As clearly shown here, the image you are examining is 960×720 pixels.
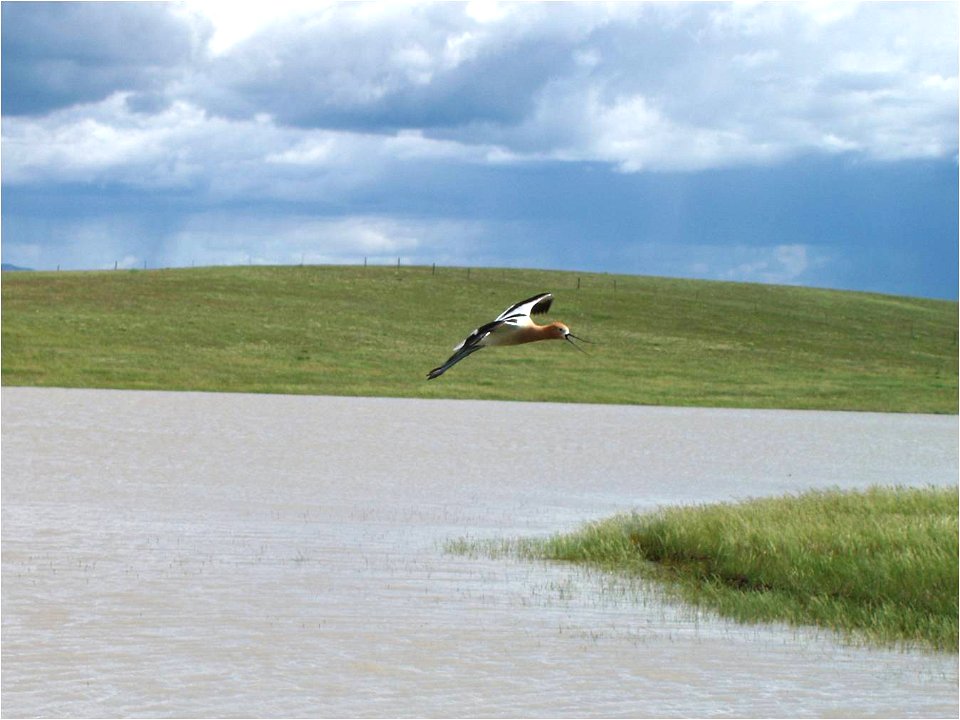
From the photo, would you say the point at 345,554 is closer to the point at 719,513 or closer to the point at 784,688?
the point at 719,513

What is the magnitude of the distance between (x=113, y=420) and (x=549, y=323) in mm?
55611

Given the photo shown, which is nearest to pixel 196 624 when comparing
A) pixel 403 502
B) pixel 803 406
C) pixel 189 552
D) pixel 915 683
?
pixel 189 552

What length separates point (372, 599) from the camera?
2211 cm

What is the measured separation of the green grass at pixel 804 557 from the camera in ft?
64.3

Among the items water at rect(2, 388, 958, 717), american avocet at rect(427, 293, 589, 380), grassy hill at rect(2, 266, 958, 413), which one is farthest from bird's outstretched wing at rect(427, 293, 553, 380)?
grassy hill at rect(2, 266, 958, 413)

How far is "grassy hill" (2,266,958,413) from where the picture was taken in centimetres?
7494

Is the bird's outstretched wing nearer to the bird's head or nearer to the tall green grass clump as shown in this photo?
the bird's head

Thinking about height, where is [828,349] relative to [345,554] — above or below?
above

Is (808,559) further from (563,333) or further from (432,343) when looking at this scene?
(432,343)

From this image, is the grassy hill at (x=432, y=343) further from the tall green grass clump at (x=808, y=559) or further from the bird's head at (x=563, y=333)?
the bird's head at (x=563, y=333)

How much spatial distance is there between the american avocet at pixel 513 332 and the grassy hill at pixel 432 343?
Answer: 6301 centimetres

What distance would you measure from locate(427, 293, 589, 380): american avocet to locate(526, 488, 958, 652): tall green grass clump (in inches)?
577

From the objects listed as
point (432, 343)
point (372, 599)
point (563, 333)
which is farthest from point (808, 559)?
point (432, 343)

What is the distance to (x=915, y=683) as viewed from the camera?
56.1 feet
